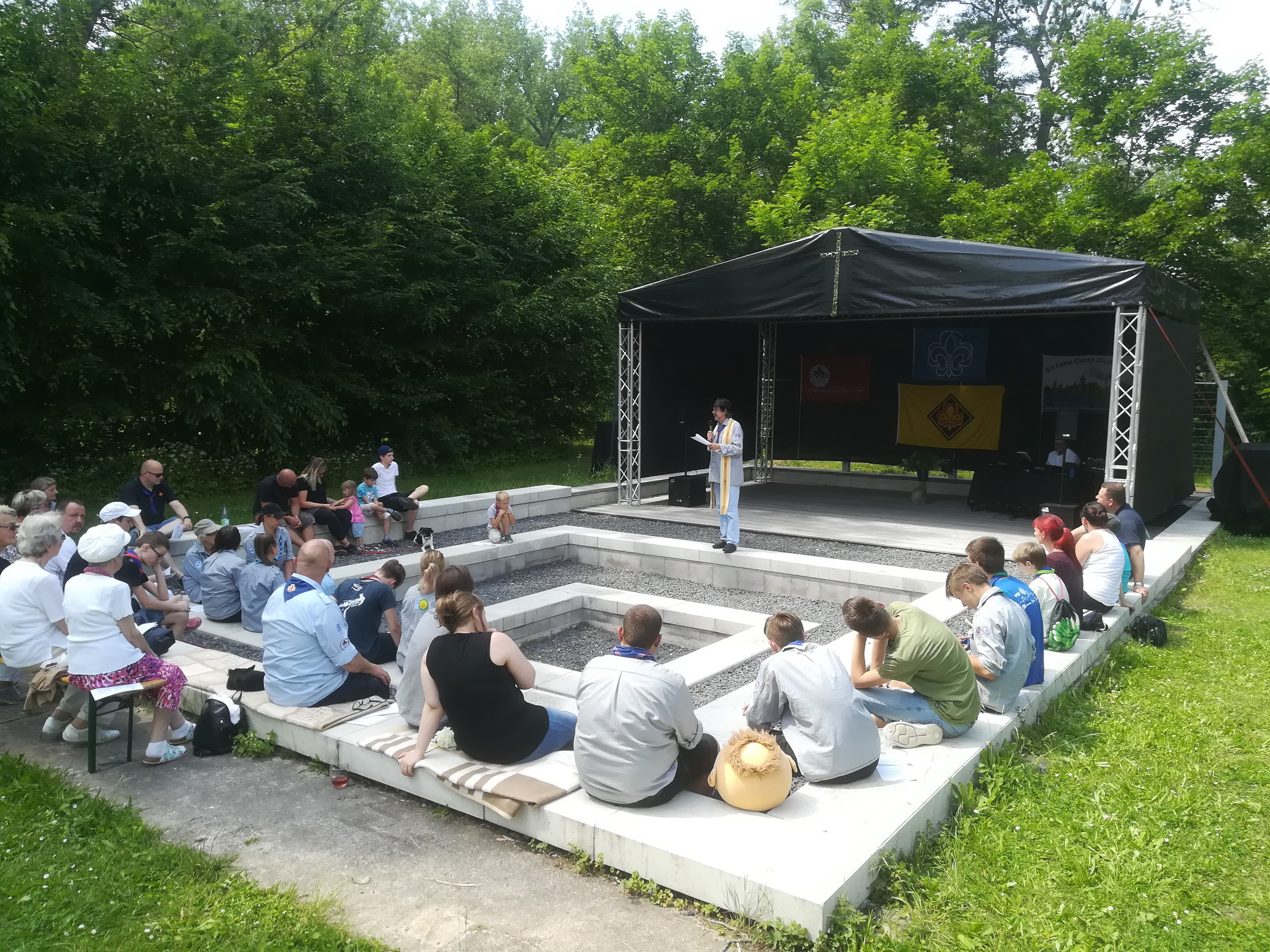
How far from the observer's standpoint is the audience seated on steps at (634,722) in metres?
3.76

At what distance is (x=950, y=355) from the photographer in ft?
48.5

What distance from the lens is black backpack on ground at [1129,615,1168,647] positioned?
6738 mm

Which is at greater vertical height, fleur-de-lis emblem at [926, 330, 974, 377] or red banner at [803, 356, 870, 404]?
fleur-de-lis emblem at [926, 330, 974, 377]

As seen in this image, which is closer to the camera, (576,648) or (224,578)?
(224,578)

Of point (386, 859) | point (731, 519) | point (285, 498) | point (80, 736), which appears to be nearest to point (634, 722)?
point (386, 859)

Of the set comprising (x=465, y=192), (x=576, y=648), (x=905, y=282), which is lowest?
(x=576, y=648)

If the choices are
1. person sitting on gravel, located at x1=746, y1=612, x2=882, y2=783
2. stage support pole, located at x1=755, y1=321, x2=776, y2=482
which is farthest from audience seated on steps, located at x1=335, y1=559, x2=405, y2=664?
stage support pole, located at x1=755, y1=321, x2=776, y2=482

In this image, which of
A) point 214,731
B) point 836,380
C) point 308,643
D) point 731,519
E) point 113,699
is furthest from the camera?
point 836,380

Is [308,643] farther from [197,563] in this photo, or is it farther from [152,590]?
[197,563]

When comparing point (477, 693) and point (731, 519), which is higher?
point (477, 693)

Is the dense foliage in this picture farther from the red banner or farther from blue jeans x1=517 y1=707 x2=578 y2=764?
blue jeans x1=517 y1=707 x2=578 y2=764

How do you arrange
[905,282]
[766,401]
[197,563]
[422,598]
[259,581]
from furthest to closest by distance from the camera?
[766,401], [905,282], [197,563], [259,581], [422,598]

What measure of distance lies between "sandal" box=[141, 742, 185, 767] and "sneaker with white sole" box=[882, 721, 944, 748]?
3752mm

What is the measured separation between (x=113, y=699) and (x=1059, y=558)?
19.5ft
